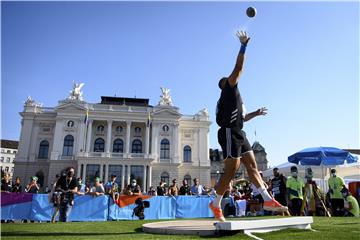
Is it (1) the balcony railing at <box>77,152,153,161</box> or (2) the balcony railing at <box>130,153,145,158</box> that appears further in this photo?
(2) the balcony railing at <box>130,153,145,158</box>

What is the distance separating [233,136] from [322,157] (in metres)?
11.1

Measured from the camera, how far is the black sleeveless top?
14.8 feet

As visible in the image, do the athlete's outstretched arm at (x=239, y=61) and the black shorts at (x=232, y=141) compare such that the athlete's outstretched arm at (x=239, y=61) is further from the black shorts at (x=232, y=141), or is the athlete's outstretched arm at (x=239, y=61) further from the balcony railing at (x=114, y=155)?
the balcony railing at (x=114, y=155)

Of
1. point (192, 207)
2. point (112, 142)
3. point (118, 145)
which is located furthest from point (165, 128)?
point (192, 207)

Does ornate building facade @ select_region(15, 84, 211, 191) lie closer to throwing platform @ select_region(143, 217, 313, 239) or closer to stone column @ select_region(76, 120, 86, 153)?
stone column @ select_region(76, 120, 86, 153)

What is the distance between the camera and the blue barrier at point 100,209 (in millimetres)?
11727

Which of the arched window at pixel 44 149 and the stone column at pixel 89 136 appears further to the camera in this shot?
the arched window at pixel 44 149

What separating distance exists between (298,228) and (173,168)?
48.8 metres

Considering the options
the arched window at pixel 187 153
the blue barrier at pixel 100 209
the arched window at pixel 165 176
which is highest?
the arched window at pixel 187 153

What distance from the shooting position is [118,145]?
5488 centimetres

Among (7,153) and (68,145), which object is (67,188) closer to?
(68,145)

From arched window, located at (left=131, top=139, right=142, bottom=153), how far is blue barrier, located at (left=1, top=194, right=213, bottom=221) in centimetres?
4138

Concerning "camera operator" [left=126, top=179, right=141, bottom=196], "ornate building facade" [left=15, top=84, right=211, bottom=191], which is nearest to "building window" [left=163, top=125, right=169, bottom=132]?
"ornate building facade" [left=15, top=84, right=211, bottom=191]

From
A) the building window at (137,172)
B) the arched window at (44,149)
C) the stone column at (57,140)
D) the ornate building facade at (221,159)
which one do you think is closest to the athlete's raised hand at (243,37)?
the building window at (137,172)
